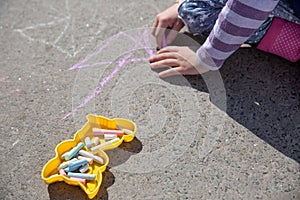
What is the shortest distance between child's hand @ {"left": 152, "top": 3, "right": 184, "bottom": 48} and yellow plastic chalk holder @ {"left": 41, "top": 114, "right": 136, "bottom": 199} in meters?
0.37

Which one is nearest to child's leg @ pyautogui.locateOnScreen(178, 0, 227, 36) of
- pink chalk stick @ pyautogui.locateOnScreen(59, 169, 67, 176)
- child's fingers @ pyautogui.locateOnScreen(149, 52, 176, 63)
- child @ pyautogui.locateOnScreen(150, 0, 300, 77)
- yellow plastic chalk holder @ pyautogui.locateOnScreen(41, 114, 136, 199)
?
child @ pyautogui.locateOnScreen(150, 0, 300, 77)

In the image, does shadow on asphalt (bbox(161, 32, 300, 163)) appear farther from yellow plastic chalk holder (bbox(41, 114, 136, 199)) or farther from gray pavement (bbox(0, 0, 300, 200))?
yellow plastic chalk holder (bbox(41, 114, 136, 199))

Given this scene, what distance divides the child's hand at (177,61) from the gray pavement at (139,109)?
0.10 ft

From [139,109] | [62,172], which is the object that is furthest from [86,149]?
[139,109]

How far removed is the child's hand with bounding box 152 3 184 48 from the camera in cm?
148

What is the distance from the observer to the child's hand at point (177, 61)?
1.38 meters

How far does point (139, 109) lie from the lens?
1347 millimetres

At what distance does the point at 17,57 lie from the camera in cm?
149

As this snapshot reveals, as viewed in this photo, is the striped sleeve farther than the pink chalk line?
No

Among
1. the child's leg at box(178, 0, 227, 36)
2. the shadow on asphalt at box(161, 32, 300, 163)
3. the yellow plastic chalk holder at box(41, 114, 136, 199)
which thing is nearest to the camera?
the yellow plastic chalk holder at box(41, 114, 136, 199)

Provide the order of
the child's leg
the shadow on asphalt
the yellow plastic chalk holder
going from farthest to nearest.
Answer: the child's leg
the shadow on asphalt
the yellow plastic chalk holder

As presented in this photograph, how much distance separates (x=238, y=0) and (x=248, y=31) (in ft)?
0.34

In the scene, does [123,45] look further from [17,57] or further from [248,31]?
[248,31]

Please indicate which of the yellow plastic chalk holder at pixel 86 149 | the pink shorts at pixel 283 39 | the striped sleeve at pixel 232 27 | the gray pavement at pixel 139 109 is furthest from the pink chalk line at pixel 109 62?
the pink shorts at pixel 283 39
